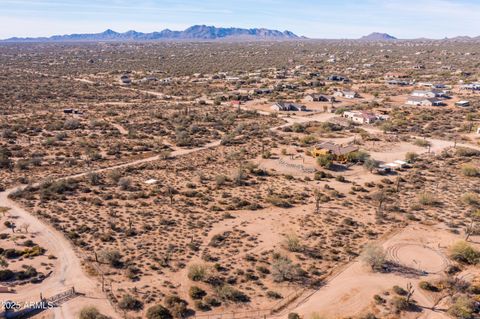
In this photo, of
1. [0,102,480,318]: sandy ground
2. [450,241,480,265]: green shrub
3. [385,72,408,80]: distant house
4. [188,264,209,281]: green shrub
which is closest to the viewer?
[0,102,480,318]: sandy ground

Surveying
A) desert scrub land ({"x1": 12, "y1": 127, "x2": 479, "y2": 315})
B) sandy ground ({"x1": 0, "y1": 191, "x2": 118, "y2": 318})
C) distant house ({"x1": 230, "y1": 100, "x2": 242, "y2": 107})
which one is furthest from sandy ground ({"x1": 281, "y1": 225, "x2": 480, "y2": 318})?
distant house ({"x1": 230, "y1": 100, "x2": 242, "y2": 107})

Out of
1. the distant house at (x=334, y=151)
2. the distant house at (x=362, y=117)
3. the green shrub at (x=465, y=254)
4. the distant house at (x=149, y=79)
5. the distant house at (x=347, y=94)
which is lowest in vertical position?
the green shrub at (x=465, y=254)

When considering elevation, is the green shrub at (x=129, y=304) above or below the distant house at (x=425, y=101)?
below

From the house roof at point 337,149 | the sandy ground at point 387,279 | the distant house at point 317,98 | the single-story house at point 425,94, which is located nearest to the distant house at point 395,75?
the single-story house at point 425,94

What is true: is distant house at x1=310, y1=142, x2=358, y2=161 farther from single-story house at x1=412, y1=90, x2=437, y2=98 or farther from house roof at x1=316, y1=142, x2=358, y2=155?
single-story house at x1=412, y1=90, x2=437, y2=98

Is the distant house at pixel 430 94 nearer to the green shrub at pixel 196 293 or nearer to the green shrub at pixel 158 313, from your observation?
the green shrub at pixel 196 293

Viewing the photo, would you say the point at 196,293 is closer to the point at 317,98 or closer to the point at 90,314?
the point at 90,314

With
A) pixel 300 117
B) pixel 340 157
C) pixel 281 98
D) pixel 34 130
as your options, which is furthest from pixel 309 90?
pixel 34 130

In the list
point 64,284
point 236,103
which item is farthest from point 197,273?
point 236,103

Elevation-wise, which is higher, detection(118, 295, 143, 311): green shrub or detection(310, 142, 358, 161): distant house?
detection(310, 142, 358, 161): distant house

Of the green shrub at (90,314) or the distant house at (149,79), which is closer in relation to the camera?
the green shrub at (90,314)
